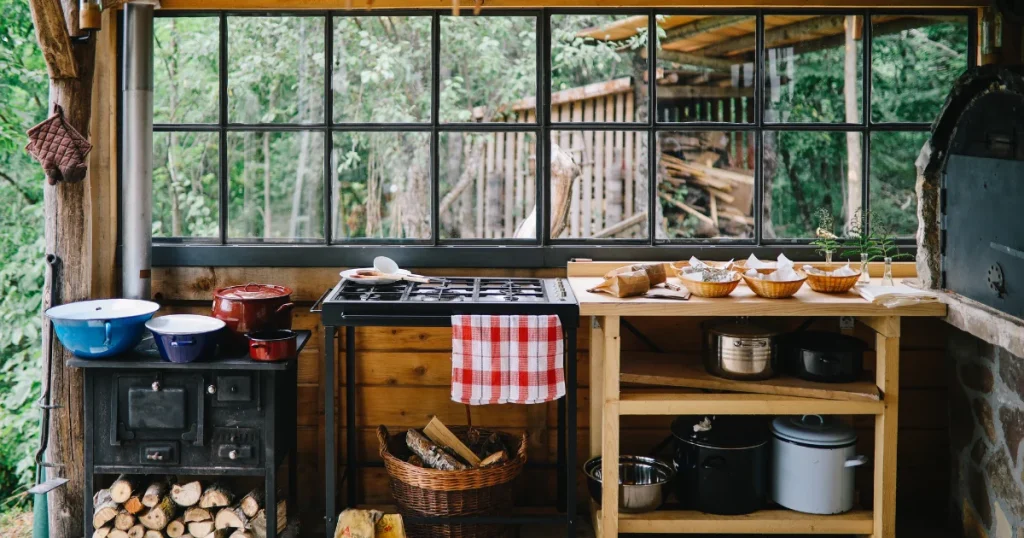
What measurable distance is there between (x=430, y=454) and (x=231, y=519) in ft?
2.66

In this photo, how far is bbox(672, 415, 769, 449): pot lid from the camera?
12.3 feet

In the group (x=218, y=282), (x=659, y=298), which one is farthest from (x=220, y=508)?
(x=659, y=298)

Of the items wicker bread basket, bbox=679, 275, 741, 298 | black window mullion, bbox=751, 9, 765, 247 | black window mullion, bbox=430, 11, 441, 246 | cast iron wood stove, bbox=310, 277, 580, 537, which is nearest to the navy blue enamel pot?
cast iron wood stove, bbox=310, 277, 580, 537

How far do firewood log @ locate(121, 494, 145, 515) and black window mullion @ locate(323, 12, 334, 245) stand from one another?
1.30 meters

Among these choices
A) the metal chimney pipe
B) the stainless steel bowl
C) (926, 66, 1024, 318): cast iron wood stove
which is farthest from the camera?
the metal chimney pipe

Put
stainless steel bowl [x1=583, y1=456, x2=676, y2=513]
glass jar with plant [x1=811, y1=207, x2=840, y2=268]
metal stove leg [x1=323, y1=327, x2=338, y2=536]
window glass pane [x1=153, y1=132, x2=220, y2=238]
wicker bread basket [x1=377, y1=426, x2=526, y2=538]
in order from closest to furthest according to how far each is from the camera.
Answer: metal stove leg [x1=323, y1=327, x2=338, y2=536] → wicker bread basket [x1=377, y1=426, x2=526, y2=538] → stainless steel bowl [x1=583, y1=456, x2=676, y2=513] → glass jar with plant [x1=811, y1=207, x2=840, y2=268] → window glass pane [x1=153, y1=132, x2=220, y2=238]

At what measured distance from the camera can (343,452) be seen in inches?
168

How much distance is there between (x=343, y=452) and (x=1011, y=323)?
2.72 metres

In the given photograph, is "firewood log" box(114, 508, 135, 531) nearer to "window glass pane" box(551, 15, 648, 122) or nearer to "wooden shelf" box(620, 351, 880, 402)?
"wooden shelf" box(620, 351, 880, 402)

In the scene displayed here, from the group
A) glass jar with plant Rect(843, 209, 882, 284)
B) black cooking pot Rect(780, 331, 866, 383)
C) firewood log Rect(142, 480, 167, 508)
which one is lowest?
firewood log Rect(142, 480, 167, 508)

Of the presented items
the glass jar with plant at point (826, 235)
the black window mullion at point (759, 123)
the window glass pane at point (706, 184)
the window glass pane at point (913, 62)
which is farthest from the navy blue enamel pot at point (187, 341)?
the window glass pane at point (913, 62)

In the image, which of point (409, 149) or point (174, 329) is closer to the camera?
point (174, 329)

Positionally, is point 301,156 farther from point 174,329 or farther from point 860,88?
point 860,88

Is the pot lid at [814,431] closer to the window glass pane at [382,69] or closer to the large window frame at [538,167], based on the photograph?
the large window frame at [538,167]
